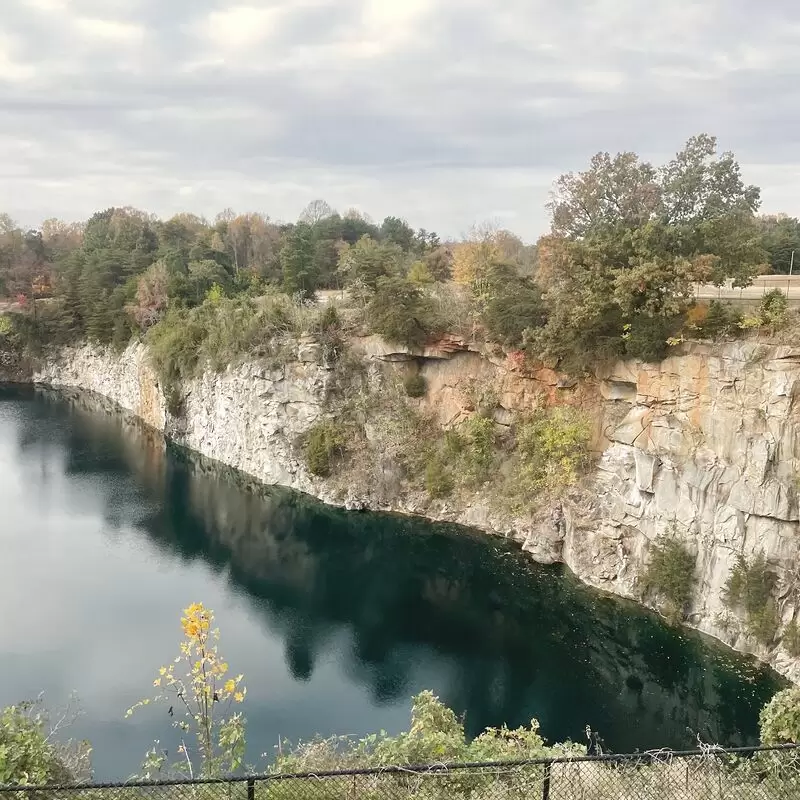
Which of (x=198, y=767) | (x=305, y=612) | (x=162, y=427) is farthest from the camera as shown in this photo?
(x=162, y=427)

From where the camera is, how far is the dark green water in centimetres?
1820

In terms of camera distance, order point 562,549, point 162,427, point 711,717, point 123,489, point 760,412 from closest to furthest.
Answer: point 711,717 → point 760,412 → point 562,549 → point 123,489 → point 162,427

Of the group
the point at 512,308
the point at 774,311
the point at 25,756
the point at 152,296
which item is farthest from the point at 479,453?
the point at 152,296

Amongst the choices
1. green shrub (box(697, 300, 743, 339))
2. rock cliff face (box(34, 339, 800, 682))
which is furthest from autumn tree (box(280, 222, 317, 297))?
green shrub (box(697, 300, 743, 339))

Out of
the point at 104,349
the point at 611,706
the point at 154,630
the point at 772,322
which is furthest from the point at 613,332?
the point at 104,349

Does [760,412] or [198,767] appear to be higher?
[760,412]

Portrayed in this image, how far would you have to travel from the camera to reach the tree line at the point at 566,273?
22625 millimetres

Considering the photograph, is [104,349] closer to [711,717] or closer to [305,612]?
[305,612]

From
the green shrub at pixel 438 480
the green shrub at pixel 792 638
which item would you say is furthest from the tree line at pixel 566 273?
the green shrub at pixel 792 638

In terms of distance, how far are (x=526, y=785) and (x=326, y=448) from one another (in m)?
25.4

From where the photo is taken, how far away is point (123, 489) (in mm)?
36250

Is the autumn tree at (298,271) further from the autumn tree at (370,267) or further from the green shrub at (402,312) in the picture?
the green shrub at (402,312)

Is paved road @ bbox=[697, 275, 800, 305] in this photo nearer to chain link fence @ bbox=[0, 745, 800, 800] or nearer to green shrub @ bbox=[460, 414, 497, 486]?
green shrub @ bbox=[460, 414, 497, 486]

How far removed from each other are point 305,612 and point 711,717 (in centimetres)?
1303
